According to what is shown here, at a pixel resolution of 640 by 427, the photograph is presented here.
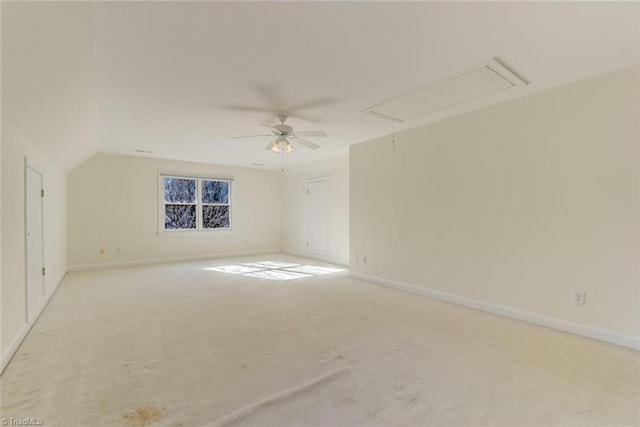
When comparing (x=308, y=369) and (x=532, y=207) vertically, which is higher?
(x=532, y=207)

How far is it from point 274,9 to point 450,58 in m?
1.40

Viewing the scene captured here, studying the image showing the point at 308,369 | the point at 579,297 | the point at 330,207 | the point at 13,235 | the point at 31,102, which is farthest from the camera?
the point at 330,207

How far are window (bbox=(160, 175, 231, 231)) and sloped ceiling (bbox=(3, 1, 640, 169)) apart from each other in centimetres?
328

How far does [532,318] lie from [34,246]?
208 inches

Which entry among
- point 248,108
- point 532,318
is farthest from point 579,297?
point 248,108

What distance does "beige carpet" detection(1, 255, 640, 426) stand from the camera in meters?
1.67

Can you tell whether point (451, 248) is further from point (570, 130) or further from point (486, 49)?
point (486, 49)

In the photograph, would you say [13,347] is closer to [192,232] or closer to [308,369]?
[308,369]

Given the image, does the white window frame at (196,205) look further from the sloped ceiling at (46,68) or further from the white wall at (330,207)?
the sloped ceiling at (46,68)

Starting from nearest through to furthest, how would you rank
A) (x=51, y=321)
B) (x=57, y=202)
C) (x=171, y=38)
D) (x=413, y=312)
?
1. (x=171, y=38)
2. (x=51, y=321)
3. (x=413, y=312)
4. (x=57, y=202)

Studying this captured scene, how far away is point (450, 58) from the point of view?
7.48 feet

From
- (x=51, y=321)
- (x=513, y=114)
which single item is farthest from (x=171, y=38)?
(x=513, y=114)

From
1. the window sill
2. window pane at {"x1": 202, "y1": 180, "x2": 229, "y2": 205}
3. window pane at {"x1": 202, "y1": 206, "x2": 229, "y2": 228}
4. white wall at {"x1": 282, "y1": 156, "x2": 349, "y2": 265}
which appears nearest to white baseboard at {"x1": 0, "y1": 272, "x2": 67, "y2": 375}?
the window sill

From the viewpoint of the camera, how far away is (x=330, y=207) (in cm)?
674
